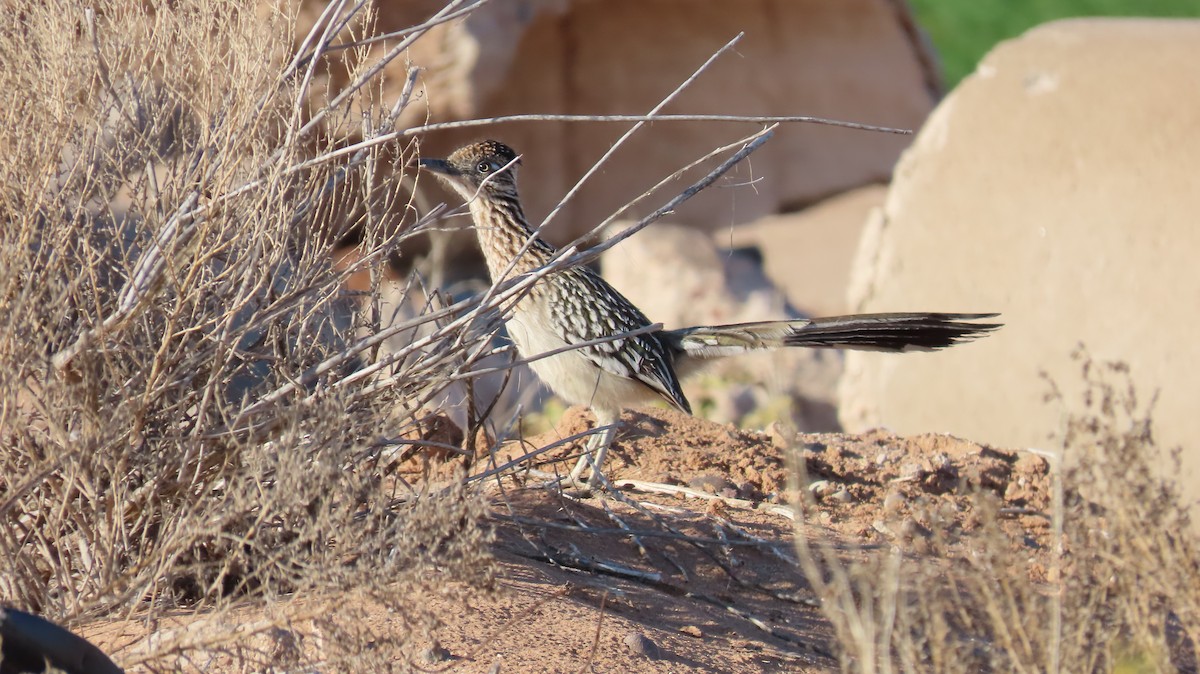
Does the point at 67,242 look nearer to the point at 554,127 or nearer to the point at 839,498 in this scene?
the point at 839,498

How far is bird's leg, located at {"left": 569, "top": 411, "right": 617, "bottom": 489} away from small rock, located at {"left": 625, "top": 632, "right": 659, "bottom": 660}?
880 mm

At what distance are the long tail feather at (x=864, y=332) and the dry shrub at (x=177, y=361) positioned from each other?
165cm

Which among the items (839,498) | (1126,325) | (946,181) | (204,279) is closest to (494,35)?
(946,181)

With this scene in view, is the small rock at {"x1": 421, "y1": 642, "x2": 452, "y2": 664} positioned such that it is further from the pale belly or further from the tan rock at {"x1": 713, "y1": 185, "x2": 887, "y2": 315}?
the tan rock at {"x1": 713, "y1": 185, "x2": 887, "y2": 315}

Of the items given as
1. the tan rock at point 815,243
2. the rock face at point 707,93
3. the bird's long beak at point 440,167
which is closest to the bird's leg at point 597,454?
the bird's long beak at point 440,167

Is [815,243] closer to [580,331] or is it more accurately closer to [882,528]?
[580,331]

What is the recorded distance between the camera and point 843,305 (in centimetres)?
1184

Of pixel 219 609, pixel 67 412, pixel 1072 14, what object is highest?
pixel 1072 14

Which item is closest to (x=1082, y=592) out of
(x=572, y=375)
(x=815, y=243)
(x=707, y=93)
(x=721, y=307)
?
(x=572, y=375)

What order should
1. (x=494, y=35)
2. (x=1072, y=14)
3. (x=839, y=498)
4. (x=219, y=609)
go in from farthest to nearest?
(x=1072, y=14) < (x=494, y=35) < (x=839, y=498) < (x=219, y=609)

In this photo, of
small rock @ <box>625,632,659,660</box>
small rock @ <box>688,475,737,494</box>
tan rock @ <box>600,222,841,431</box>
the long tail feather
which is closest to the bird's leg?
small rock @ <box>688,475,737,494</box>

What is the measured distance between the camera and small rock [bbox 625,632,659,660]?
341cm

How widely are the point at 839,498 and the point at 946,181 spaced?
3.74 metres

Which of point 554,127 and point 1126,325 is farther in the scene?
point 554,127
